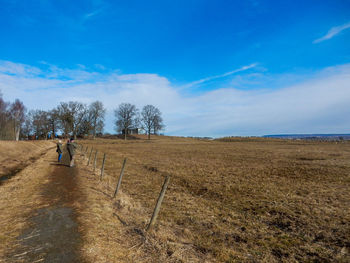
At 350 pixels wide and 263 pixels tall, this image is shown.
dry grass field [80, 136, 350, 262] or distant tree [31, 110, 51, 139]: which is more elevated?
distant tree [31, 110, 51, 139]

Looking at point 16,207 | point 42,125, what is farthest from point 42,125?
point 16,207

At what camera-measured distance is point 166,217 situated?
7.70 metres

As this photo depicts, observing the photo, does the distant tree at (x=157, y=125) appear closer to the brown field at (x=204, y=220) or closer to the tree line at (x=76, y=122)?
the tree line at (x=76, y=122)

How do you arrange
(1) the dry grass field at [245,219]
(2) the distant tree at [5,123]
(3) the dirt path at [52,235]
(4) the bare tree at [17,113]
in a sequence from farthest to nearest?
(4) the bare tree at [17,113] → (2) the distant tree at [5,123] → (1) the dry grass field at [245,219] → (3) the dirt path at [52,235]

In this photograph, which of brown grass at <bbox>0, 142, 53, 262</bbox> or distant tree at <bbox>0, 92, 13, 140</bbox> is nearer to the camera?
brown grass at <bbox>0, 142, 53, 262</bbox>

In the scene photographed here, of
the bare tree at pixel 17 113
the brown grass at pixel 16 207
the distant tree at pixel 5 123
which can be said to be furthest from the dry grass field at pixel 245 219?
the bare tree at pixel 17 113

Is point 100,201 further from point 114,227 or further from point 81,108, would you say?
point 81,108

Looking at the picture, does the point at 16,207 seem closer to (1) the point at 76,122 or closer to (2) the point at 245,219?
(2) the point at 245,219

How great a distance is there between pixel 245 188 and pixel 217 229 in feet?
18.4

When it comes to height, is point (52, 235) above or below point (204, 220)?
above

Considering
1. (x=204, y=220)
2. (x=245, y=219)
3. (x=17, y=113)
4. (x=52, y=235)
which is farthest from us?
(x=17, y=113)

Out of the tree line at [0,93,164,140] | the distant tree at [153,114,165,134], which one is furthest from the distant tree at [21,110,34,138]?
the distant tree at [153,114,165,134]

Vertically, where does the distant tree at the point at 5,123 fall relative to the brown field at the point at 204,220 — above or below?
above

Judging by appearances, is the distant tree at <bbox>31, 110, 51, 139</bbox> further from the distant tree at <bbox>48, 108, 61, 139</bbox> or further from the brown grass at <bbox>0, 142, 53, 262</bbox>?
the brown grass at <bbox>0, 142, 53, 262</bbox>
